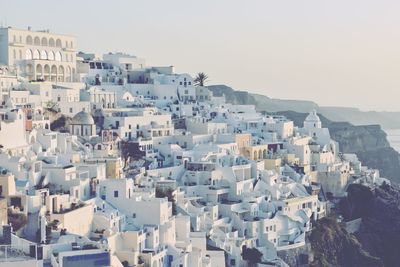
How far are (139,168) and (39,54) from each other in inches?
502

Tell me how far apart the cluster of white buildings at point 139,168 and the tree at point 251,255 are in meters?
0.15

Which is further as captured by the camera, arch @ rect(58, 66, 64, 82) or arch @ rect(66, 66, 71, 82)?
arch @ rect(66, 66, 71, 82)

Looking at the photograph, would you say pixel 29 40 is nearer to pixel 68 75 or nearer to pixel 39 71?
pixel 39 71

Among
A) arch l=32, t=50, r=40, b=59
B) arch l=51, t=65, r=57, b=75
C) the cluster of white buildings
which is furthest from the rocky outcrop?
arch l=32, t=50, r=40, b=59

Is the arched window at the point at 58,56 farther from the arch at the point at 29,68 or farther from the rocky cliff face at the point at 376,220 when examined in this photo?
the rocky cliff face at the point at 376,220

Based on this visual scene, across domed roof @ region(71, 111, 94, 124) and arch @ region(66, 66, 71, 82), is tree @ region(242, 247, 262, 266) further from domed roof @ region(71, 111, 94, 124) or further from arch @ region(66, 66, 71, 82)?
arch @ region(66, 66, 71, 82)

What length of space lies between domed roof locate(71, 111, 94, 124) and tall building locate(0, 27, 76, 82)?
6.10 meters

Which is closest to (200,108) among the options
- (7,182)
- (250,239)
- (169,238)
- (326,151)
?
(326,151)

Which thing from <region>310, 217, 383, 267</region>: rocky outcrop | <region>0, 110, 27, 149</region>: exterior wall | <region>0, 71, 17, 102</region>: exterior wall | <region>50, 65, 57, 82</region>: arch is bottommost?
<region>310, 217, 383, 267</region>: rocky outcrop

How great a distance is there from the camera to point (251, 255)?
109 feet

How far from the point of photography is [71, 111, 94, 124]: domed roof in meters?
38.4

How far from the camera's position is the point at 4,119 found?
1272 inches

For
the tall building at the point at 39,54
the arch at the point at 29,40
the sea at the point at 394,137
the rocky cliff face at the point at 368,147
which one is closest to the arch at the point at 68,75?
the tall building at the point at 39,54

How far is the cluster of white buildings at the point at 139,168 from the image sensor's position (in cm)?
2625
